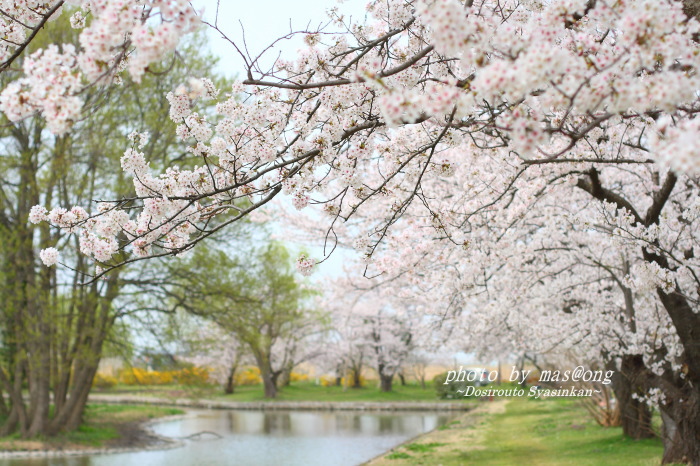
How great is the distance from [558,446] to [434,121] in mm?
8806

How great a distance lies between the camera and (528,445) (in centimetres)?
1148

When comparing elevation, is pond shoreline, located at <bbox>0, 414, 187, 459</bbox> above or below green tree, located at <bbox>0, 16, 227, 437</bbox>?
below

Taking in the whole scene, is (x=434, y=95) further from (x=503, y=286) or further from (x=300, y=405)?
(x=300, y=405)

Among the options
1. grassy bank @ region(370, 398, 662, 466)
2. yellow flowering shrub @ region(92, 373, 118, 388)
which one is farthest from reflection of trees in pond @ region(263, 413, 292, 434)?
yellow flowering shrub @ region(92, 373, 118, 388)

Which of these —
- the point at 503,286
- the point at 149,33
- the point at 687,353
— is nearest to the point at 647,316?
the point at 503,286

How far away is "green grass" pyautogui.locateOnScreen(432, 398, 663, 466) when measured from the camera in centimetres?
902

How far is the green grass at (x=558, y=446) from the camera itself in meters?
9.02

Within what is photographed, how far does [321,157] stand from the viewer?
11.6ft

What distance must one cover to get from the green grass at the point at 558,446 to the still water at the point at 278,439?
7.79 ft

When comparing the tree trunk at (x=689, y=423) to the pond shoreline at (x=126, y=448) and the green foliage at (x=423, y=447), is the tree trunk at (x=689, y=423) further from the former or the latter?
the pond shoreline at (x=126, y=448)

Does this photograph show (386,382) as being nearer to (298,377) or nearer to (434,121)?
(298,377)

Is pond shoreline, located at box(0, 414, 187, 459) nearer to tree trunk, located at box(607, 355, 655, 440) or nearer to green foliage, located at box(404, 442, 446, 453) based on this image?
green foliage, located at box(404, 442, 446, 453)

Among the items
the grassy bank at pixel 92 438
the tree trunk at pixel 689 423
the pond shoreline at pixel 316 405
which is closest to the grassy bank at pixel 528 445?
the tree trunk at pixel 689 423

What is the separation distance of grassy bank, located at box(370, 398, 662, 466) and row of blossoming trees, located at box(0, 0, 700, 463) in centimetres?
180
